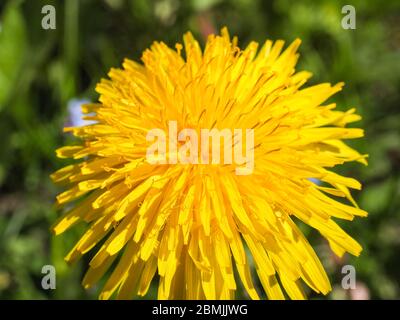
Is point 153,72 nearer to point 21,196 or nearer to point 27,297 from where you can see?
point 27,297

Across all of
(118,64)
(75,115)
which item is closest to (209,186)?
(75,115)

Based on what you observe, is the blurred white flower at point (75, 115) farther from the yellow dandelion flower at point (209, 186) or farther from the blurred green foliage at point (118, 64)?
the yellow dandelion flower at point (209, 186)

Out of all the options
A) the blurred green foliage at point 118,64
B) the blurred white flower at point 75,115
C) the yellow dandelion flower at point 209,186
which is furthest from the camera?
the blurred white flower at point 75,115

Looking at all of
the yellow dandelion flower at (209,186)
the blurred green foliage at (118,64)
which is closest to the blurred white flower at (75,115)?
the blurred green foliage at (118,64)

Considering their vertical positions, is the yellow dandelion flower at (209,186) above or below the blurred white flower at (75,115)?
below

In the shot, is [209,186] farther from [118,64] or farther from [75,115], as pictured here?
[118,64]

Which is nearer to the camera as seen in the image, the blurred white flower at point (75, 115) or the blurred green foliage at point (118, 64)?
the blurred green foliage at point (118, 64)

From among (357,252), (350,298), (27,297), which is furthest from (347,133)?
(27,297)
